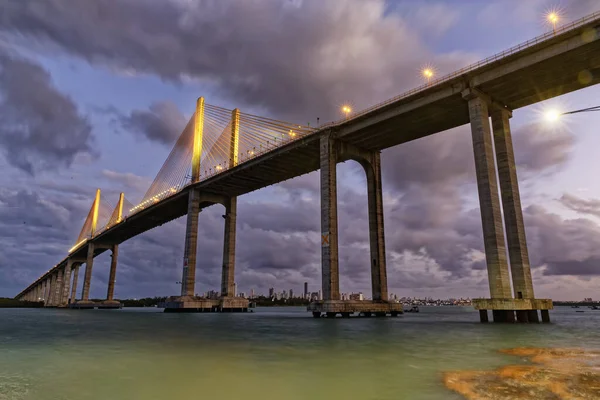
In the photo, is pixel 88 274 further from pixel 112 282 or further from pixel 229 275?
pixel 229 275

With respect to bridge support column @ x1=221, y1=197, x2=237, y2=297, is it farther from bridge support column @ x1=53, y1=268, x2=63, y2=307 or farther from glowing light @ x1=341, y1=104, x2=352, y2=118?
bridge support column @ x1=53, y1=268, x2=63, y2=307

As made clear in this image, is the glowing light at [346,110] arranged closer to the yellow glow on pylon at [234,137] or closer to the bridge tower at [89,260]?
the yellow glow on pylon at [234,137]

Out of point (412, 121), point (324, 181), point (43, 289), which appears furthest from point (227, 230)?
point (43, 289)

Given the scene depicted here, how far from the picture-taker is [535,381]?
812cm

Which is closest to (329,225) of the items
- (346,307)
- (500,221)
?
(346,307)

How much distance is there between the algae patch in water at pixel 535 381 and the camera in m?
6.94

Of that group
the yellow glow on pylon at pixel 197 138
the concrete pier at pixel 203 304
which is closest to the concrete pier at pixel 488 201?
the concrete pier at pixel 203 304

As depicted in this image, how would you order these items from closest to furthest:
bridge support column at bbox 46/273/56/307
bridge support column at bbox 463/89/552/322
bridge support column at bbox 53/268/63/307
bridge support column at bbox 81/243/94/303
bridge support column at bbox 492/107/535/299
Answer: bridge support column at bbox 463/89/552/322, bridge support column at bbox 492/107/535/299, bridge support column at bbox 81/243/94/303, bridge support column at bbox 53/268/63/307, bridge support column at bbox 46/273/56/307

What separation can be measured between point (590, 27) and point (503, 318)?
2369 cm

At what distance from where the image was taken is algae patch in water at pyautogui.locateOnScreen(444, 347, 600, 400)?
6.94 m

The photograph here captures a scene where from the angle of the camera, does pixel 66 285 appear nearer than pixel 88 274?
No

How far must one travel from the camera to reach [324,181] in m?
45.6

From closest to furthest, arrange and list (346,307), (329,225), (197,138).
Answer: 1. (346,307)
2. (329,225)
3. (197,138)

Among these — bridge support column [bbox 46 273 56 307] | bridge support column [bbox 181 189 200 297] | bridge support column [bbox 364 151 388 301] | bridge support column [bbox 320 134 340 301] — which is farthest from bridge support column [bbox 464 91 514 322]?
bridge support column [bbox 46 273 56 307]
